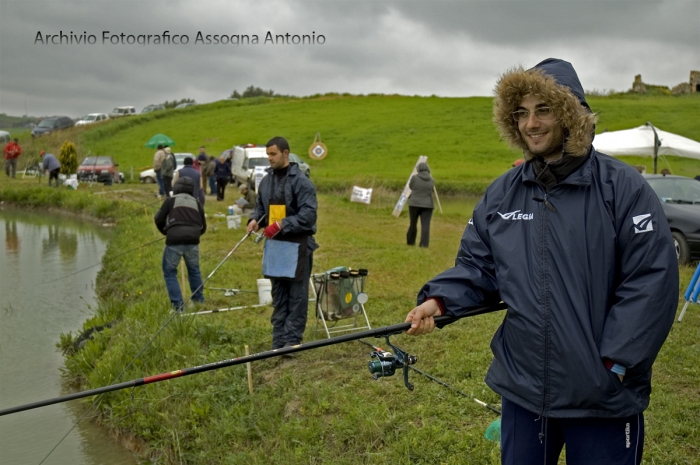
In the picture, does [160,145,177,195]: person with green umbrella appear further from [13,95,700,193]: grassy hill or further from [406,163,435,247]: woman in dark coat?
[13,95,700,193]: grassy hill

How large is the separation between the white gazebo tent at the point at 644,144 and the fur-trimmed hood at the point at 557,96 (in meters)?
15.0

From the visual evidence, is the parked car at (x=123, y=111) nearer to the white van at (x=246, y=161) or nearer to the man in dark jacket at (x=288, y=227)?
the white van at (x=246, y=161)

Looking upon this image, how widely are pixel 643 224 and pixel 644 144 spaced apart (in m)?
16.3

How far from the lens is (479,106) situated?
61.1 m

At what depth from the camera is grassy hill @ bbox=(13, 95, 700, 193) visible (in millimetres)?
42531

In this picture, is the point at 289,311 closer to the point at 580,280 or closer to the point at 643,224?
the point at 580,280

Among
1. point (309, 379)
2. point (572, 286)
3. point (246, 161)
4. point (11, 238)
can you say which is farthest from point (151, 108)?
point (572, 286)

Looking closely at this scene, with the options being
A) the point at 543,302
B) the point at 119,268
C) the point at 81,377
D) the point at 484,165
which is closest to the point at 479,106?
the point at 484,165

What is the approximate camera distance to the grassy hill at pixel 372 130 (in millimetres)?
42531

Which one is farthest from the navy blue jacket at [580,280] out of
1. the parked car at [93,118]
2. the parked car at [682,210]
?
the parked car at [93,118]

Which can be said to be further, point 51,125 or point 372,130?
point 372,130

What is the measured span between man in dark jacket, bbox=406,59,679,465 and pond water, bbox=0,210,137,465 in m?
4.81

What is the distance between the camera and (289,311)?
729 cm

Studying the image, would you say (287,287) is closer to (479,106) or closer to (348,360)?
(348,360)
